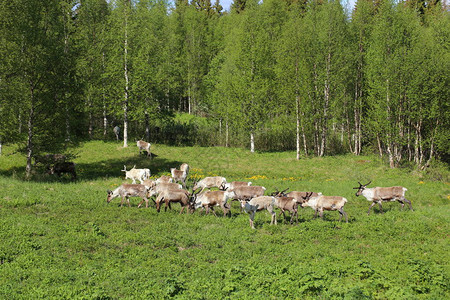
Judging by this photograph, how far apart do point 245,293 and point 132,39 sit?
40991mm

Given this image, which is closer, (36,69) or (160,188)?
(160,188)

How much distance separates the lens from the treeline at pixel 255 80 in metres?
26.0

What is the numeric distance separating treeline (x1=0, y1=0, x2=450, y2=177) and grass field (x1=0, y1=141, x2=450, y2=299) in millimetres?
9163

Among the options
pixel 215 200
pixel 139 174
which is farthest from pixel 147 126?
pixel 215 200

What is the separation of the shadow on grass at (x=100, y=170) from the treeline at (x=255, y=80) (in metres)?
2.27

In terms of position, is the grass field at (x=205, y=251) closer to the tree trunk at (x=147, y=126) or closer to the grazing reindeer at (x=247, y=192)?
the grazing reindeer at (x=247, y=192)

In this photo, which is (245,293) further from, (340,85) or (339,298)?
(340,85)

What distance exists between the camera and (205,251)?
13289 mm

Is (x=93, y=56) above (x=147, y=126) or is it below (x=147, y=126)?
above

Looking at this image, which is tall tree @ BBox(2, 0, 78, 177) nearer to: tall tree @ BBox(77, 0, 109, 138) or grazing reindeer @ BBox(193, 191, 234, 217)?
tall tree @ BBox(77, 0, 109, 138)

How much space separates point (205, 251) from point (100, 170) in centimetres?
2113

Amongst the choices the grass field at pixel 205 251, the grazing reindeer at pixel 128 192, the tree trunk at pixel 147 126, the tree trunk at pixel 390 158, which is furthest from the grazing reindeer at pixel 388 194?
the tree trunk at pixel 147 126

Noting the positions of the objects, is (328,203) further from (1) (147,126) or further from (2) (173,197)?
(1) (147,126)

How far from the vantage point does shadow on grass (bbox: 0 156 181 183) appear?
26.3 metres
